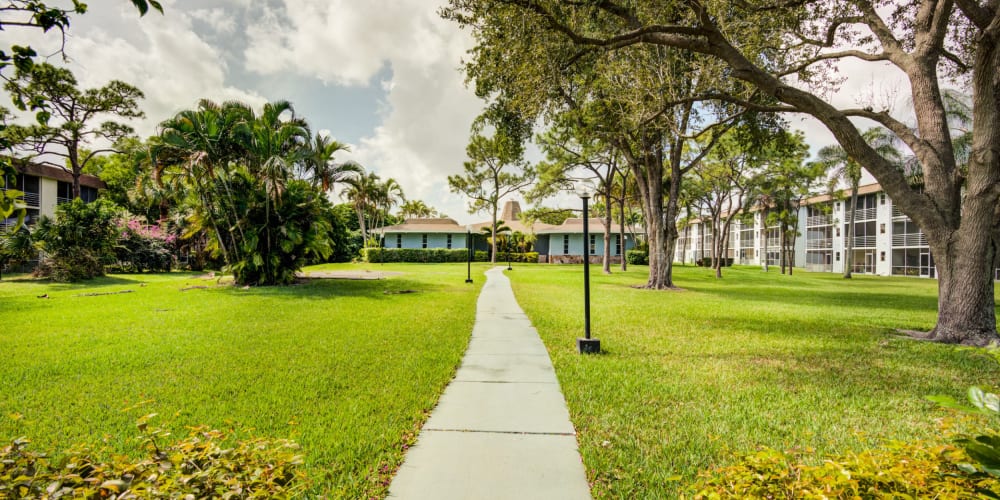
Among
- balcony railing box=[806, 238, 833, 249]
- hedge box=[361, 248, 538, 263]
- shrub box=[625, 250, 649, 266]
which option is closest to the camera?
hedge box=[361, 248, 538, 263]

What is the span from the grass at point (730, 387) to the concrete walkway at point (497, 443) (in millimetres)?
197

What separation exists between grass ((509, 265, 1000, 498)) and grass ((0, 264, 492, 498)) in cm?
169

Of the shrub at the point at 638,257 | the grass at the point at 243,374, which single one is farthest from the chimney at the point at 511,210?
A: the grass at the point at 243,374

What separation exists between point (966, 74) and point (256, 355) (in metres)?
16.0

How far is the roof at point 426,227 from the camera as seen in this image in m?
42.7

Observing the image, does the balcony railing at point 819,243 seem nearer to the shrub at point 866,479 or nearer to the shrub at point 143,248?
the shrub at point 866,479

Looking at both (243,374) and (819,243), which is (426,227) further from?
(819,243)

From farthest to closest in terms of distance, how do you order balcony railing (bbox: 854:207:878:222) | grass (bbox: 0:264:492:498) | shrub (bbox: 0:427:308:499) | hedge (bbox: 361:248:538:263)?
hedge (bbox: 361:248:538:263) → balcony railing (bbox: 854:207:878:222) → grass (bbox: 0:264:492:498) → shrub (bbox: 0:427:308:499)

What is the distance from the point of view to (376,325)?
27.3ft

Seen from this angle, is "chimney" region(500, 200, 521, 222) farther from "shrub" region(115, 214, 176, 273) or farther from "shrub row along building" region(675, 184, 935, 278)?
"shrub" region(115, 214, 176, 273)

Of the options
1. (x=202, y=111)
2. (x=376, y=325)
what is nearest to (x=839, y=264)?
(x=376, y=325)

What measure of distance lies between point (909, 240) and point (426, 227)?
3996 cm

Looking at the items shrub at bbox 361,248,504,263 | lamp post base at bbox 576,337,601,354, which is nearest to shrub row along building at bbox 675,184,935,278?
shrub at bbox 361,248,504,263

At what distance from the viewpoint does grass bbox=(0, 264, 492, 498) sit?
3.43 m
